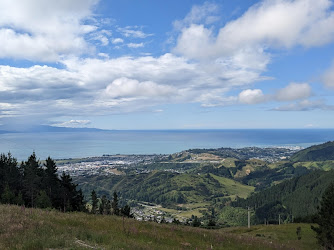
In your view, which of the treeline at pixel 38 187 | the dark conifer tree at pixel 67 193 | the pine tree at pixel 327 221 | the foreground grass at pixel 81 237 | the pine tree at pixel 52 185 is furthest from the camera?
the dark conifer tree at pixel 67 193

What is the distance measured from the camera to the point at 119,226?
1559 cm

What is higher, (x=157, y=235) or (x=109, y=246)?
(x=109, y=246)

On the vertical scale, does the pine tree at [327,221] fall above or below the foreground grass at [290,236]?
above

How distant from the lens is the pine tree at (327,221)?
1282 inches

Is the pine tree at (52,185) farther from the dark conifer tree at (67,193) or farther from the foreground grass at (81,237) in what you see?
the foreground grass at (81,237)

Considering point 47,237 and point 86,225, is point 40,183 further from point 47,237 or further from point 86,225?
point 47,237

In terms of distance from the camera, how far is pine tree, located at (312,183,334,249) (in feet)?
107

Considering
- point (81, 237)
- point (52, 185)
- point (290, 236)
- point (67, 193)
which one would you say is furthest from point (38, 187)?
point (290, 236)

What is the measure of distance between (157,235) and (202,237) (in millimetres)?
4294

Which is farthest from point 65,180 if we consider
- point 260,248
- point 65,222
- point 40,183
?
point 260,248

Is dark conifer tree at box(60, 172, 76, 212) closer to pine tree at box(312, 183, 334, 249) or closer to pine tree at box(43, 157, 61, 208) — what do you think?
pine tree at box(43, 157, 61, 208)

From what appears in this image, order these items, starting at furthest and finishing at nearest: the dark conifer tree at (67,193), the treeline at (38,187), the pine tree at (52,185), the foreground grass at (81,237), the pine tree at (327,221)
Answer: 1. the dark conifer tree at (67,193)
2. the pine tree at (52,185)
3. the treeline at (38,187)
4. the pine tree at (327,221)
5. the foreground grass at (81,237)

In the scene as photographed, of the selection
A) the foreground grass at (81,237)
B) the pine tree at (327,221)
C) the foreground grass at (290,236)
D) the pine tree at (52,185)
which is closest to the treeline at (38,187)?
the pine tree at (52,185)

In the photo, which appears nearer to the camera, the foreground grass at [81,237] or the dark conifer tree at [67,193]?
the foreground grass at [81,237]
